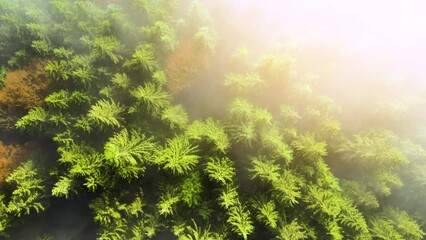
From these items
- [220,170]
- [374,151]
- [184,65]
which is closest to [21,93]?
[184,65]

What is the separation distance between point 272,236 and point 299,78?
6052mm

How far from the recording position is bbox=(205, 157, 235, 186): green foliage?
794cm

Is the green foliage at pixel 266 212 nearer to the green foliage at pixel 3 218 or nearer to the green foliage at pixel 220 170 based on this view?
the green foliage at pixel 220 170

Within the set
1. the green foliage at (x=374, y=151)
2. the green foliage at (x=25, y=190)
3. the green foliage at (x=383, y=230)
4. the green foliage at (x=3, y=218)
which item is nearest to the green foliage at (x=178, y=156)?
the green foliage at (x=25, y=190)

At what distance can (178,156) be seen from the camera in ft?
26.1

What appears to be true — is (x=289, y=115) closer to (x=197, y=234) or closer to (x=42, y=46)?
(x=197, y=234)

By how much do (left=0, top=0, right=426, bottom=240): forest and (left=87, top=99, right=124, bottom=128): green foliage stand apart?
0.22 ft

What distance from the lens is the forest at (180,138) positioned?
27.1ft

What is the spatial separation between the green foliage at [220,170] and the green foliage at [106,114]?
3300 millimetres

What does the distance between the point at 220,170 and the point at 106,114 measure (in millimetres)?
→ 4079

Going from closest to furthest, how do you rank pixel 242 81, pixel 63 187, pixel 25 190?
pixel 63 187
pixel 25 190
pixel 242 81

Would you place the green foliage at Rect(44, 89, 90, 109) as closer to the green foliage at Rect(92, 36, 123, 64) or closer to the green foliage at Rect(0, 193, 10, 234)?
the green foliage at Rect(92, 36, 123, 64)

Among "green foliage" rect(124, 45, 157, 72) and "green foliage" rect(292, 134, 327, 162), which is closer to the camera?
"green foliage" rect(124, 45, 157, 72)

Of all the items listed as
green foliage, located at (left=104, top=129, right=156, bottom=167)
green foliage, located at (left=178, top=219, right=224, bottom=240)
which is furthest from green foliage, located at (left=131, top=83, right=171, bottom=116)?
green foliage, located at (left=178, top=219, right=224, bottom=240)
